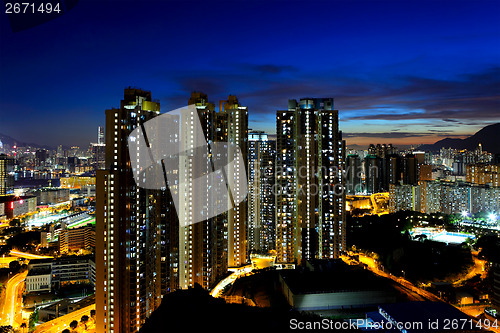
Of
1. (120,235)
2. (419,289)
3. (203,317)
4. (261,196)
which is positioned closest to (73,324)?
(120,235)

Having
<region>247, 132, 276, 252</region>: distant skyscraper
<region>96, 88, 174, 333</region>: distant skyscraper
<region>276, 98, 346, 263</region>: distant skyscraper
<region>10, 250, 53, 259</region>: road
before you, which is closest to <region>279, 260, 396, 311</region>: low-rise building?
<region>276, 98, 346, 263</region>: distant skyscraper

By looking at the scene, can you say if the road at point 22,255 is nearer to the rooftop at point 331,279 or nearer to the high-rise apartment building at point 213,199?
the high-rise apartment building at point 213,199

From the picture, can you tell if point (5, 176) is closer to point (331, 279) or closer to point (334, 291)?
point (331, 279)

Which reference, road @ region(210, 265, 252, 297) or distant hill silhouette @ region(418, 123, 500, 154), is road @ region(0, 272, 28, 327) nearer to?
road @ region(210, 265, 252, 297)

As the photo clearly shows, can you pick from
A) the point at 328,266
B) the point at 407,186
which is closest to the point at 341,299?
the point at 328,266

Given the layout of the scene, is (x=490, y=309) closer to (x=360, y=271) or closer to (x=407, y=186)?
(x=360, y=271)

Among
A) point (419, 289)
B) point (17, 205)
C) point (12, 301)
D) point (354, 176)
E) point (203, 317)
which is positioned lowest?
point (12, 301)
